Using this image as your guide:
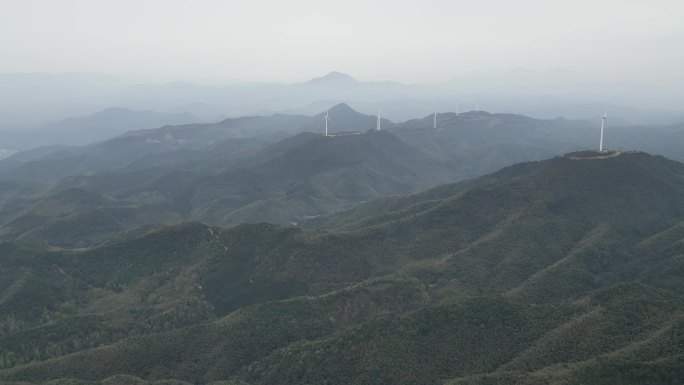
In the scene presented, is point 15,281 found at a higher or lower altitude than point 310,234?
lower

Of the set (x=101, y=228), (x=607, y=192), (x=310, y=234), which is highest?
(x=607, y=192)

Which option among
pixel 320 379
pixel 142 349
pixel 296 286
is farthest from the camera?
pixel 296 286

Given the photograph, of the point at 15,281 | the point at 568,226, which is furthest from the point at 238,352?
the point at 568,226

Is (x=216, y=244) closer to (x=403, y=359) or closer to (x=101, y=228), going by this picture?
(x=403, y=359)

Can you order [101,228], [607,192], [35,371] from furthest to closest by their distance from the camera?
1. [101,228]
2. [607,192]
3. [35,371]

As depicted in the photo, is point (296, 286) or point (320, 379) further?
point (296, 286)

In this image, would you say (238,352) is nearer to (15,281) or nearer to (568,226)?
(15,281)

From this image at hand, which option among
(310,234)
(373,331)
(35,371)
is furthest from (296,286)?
(35,371)
